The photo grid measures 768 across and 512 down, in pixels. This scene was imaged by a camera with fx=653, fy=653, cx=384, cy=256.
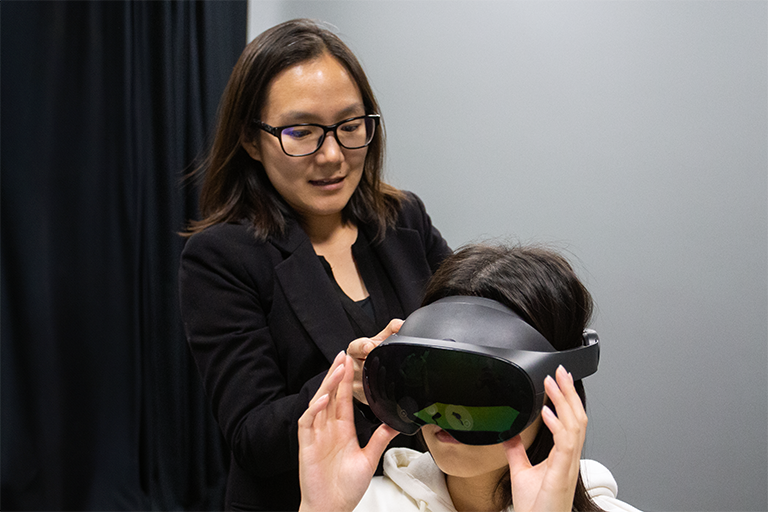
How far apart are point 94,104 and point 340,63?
160 centimetres

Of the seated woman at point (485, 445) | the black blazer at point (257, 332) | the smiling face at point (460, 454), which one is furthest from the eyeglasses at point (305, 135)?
the smiling face at point (460, 454)

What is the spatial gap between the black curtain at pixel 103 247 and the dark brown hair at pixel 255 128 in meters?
1.20

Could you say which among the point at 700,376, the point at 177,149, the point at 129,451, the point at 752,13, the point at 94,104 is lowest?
the point at 129,451

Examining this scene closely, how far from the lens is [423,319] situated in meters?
0.96

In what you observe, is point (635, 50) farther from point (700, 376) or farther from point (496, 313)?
point (496, 313)

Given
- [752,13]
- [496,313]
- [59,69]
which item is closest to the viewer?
[496,313]

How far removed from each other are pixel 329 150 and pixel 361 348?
440 millimetres

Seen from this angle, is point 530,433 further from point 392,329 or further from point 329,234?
→ point 329,234

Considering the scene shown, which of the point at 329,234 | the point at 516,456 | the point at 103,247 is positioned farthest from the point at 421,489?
the point at 103,247

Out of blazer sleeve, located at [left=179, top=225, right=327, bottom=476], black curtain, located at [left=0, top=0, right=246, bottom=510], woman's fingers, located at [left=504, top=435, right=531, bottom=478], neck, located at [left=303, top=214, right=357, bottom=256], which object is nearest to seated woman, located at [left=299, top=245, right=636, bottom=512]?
woman's fingers, located at [left=504, top=435, right=531, bottom=478]

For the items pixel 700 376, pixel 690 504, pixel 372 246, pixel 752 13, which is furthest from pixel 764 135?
pixel 372 246

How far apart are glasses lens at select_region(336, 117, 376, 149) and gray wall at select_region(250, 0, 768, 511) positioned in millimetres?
955

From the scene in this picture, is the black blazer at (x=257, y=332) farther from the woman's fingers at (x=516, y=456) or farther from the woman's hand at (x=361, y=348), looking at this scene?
the woman's fingers at (x=516, y=456)

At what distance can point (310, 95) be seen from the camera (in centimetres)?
133
